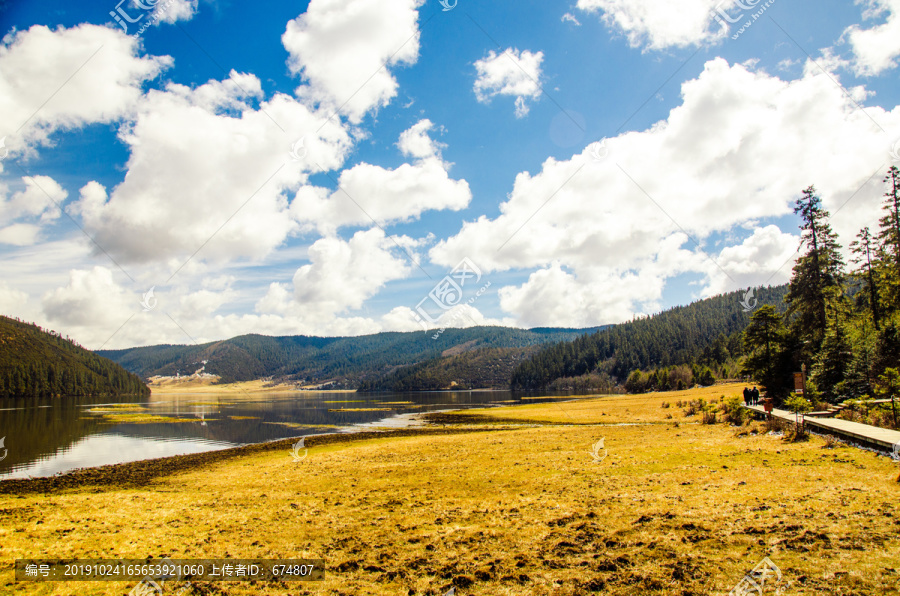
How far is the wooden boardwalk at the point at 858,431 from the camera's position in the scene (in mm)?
17047

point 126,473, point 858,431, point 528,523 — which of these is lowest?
point 126,473

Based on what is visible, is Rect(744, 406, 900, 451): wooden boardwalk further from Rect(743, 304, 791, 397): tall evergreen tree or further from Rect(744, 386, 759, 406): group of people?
Rect(743, 304, 791, 397): tall evergreen tree

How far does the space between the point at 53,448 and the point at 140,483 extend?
28244 millimetres

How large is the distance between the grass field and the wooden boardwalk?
0.88m

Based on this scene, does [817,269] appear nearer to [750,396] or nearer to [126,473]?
[750,396]

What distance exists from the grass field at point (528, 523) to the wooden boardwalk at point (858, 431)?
88cm

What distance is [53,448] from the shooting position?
140 feet

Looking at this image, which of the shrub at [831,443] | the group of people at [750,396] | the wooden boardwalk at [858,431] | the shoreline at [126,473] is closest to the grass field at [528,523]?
the shrub at [831,443]

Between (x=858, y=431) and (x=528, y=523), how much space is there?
1715cm

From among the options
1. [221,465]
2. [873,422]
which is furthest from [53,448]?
[873,422]

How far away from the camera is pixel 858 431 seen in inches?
767

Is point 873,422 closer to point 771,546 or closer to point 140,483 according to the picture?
point 771,546

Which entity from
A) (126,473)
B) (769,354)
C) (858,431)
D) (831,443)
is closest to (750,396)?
(769,354)

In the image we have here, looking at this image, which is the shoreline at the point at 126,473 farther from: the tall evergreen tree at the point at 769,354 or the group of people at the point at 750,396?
the tall evergreen tree at the point at 769,354
